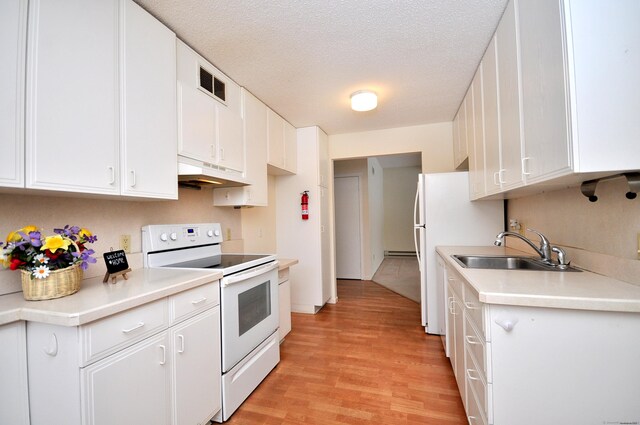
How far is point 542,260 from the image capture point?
171cm

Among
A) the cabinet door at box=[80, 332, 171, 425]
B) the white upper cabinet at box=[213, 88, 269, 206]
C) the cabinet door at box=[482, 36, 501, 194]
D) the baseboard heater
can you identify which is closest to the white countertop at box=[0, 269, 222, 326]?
the cabinet door at box=[80, 332, 171, 425]

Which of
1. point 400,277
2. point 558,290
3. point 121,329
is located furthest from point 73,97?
point 400,277

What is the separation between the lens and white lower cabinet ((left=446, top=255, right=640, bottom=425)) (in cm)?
96

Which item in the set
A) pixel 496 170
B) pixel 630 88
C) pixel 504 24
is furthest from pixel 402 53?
pixel 630 88

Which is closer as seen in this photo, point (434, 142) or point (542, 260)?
point (542, 260)

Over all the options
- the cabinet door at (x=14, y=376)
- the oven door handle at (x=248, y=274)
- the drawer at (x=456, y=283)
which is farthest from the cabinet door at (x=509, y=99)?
the cabinet door at (x=14, y=376)

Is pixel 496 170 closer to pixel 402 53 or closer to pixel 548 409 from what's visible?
pixel 402 53

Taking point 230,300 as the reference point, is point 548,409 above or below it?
below

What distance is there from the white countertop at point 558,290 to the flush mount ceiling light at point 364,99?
71.0 inches

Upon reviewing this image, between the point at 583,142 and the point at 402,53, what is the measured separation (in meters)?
1.40

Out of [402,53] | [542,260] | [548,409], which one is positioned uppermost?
[402,53]

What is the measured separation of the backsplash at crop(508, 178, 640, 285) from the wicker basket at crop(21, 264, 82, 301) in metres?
2.34

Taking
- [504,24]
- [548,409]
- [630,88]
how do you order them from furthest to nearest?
[504,24] → [548,409] → [630,88]

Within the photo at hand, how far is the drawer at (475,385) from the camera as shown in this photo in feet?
3.79
